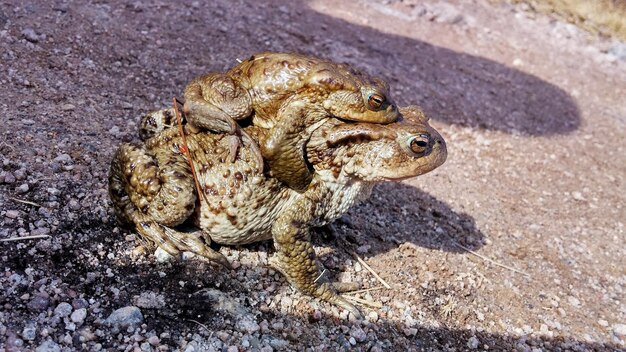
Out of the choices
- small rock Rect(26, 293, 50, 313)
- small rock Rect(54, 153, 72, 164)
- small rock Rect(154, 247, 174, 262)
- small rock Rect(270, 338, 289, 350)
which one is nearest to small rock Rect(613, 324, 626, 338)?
small rock Rect(270, 338, 289, 350)

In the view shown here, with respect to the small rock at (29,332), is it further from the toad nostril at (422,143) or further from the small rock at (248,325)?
the toad nostril at (422,143)

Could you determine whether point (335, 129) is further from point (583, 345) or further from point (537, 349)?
point (583, 345)

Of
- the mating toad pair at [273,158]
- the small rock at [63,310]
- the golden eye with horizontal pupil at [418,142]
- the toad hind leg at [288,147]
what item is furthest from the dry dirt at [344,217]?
the golden eye with horizontal pupil at [418,142]

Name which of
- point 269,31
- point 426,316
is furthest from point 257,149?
point 269,31

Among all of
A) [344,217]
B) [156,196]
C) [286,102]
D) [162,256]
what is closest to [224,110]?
[286,102]

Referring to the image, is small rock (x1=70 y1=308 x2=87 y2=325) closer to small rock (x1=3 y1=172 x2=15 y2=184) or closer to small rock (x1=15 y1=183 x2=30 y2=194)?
small rock (x1=15 y1=183 x2=30 y2=194)
